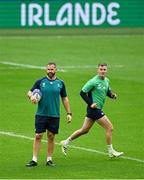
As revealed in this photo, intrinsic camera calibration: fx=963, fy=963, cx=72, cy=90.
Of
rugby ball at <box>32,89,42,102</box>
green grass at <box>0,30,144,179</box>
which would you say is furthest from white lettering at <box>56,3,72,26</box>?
rugby ball at <box>32,89,42,102</box>

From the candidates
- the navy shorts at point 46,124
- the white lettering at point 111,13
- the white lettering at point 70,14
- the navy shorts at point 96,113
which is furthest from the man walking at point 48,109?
the white lettering at point 111,13

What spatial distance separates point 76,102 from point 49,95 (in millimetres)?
10464

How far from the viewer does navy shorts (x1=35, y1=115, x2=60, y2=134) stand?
2264 cm

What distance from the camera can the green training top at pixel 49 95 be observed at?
22594mm

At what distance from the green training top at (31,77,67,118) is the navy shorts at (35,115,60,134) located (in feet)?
0.32

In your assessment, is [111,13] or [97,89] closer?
[97,89]

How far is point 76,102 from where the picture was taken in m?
33.1

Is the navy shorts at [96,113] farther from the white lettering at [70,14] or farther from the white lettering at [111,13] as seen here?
the white lettering at [111,13]

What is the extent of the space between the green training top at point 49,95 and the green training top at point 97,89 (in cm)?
89

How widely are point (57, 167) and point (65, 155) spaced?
1628 mm

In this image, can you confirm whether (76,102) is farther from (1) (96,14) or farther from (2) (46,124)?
(1) (96,14)

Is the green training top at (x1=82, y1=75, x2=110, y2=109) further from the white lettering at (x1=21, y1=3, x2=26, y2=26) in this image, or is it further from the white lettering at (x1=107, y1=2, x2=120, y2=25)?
the white lettering at (x1=107, y1=2, x2=120, y2=25)

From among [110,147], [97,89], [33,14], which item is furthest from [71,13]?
[110,147]

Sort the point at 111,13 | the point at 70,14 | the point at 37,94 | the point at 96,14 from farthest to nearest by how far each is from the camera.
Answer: the point at 111,13, the point at 96,14, the point at 70,14, the point at 37,94
